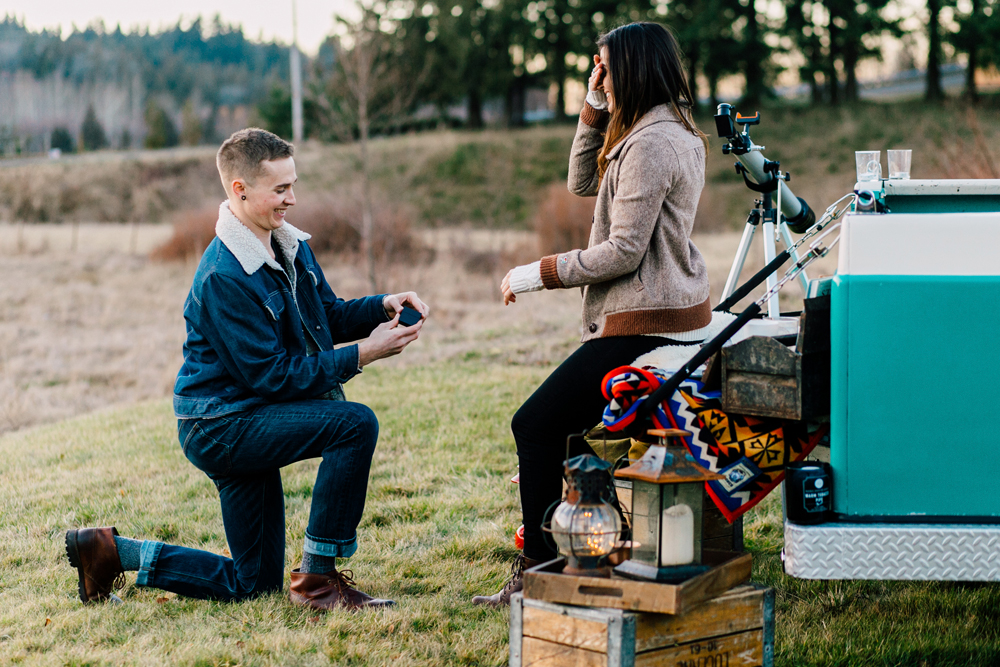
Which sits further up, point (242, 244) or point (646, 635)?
point (242, 244)

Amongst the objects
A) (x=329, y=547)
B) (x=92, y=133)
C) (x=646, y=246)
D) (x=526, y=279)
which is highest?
(x=92, y=133)

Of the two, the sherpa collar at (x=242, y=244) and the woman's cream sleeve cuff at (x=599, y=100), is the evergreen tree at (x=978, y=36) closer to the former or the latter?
the woman's cream sleeve cuff at (x=599, y=100)

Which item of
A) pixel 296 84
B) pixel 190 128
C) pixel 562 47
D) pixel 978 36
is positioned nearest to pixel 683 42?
pixel 562 47

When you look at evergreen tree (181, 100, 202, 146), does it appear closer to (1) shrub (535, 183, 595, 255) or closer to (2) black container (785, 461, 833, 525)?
(1) shrub (535, 183, 595, 255)

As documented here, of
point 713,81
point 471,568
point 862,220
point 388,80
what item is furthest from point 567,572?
point 713,81

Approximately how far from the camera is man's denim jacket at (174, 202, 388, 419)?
123 inches

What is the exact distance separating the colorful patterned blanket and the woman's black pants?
0.24 metres

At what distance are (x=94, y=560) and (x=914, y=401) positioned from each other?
9.39 feet

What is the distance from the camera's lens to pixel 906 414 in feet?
7.43

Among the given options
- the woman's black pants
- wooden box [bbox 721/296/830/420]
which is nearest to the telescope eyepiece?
the woman's black pants

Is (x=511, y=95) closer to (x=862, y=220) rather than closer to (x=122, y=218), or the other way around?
(x=122, y=218)

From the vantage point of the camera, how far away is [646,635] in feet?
7.57

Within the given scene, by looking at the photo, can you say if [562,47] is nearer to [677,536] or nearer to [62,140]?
[62,140]

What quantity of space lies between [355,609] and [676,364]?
4.77 feet
